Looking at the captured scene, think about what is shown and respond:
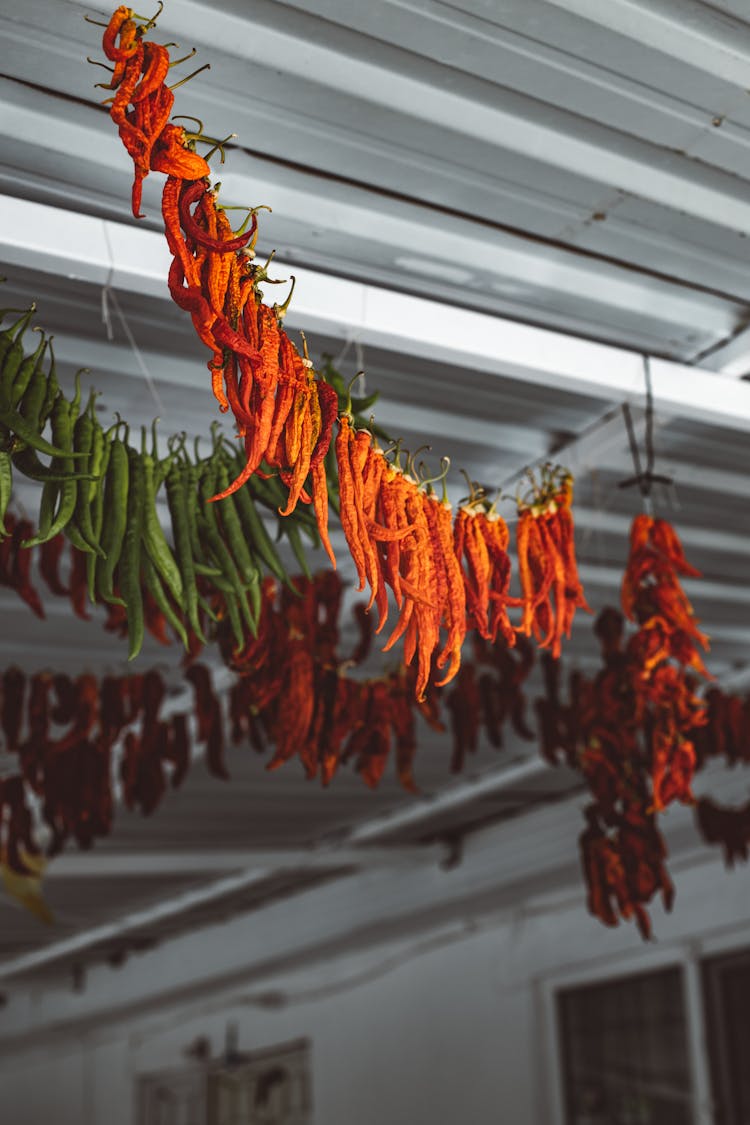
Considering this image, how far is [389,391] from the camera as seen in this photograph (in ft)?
14.4

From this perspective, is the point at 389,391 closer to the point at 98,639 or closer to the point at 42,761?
the point at 42,761

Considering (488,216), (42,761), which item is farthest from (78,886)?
(488,216)

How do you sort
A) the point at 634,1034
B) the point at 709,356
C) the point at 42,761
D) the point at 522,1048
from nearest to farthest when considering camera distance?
the point at 709,356 < the point at 42,761 < the point at 634,1034 < the point at 522,1048

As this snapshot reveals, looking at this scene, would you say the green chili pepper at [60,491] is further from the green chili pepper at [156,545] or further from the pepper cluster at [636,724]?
the pepper cluster at [636,724]

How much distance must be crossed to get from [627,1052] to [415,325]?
6004 millimetres

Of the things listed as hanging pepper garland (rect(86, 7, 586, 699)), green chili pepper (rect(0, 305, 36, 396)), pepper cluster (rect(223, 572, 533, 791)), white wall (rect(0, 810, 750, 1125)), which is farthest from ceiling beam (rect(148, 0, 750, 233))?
white wall (rect(0, 810, 750, 1125))

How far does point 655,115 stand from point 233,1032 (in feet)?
34.1

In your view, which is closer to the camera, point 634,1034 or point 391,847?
point 634,1034

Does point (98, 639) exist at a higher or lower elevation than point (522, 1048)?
higher

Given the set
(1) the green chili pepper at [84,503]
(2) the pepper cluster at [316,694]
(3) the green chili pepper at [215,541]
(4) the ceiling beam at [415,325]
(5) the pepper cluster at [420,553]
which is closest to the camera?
(5) the pepper cluster at [420,553]

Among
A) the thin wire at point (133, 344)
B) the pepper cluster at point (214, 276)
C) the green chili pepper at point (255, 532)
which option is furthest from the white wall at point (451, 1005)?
the pepper cluster at point (214, 276)

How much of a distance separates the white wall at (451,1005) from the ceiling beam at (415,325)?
440 cm

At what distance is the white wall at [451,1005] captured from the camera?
26.3ft

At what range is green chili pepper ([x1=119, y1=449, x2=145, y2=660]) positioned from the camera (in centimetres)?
307
